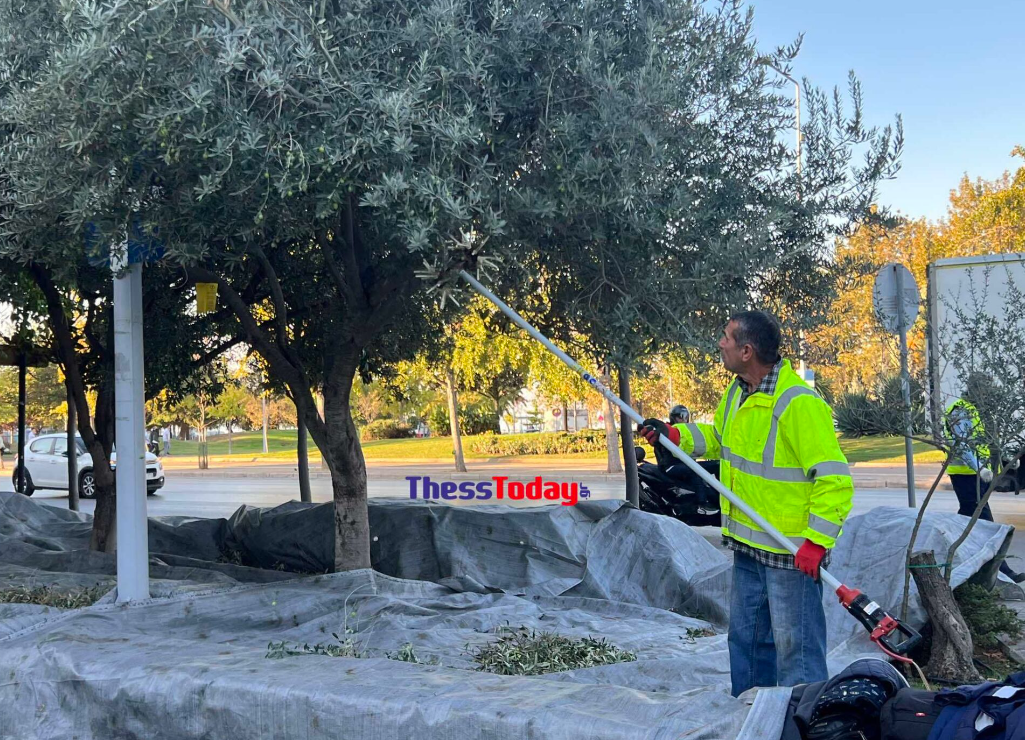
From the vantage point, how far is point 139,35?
4.28 metres

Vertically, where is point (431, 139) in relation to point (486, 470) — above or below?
above

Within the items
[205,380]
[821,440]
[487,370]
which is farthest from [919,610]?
[487,370]

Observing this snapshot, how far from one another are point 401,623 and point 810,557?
2702 mm

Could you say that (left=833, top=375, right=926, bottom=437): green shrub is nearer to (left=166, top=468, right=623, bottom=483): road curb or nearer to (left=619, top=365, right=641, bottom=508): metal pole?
(left=619, top=365, right=641, bottom=508): metal pole

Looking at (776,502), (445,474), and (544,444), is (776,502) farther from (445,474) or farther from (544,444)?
(544,444)

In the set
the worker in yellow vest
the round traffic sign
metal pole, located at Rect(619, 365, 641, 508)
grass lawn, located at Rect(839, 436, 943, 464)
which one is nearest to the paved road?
metal pole, located at Rect(619, 365, 641, 508)

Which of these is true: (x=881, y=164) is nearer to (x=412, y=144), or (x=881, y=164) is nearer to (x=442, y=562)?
(x=412, y=144)

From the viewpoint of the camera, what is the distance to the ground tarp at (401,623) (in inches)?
127

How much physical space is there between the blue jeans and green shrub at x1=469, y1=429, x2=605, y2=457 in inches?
1154

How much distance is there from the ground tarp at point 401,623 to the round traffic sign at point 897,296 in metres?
2.11

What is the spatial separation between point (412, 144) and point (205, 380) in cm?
622

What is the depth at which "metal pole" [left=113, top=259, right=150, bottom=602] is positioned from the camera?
5.86 meters

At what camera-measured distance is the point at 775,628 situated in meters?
3.76

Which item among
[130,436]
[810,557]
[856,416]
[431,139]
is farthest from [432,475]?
[810,557]
